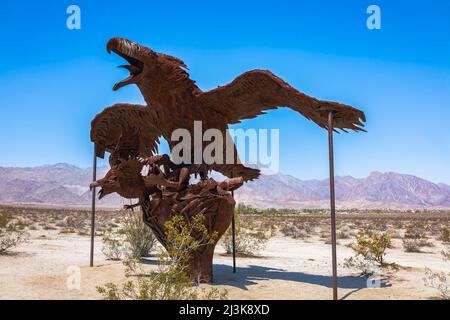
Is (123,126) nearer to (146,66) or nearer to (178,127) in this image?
(178,127)

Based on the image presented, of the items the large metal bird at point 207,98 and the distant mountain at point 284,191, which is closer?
the large metal bird at point 207,98

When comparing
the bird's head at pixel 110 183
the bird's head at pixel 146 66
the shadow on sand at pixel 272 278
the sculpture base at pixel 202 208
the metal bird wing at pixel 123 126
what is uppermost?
the bird's head at pixel 146 66

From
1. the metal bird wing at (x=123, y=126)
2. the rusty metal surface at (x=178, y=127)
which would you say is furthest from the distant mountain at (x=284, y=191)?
the rusty metal surface at (x=178, y=127)

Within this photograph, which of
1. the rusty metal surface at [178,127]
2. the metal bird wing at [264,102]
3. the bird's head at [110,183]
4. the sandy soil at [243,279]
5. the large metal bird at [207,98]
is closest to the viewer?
the metal bird wing at [264,102]

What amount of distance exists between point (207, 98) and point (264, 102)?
1246 mm

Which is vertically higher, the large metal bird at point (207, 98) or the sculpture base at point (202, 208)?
the large metal bird at point (207, 98)

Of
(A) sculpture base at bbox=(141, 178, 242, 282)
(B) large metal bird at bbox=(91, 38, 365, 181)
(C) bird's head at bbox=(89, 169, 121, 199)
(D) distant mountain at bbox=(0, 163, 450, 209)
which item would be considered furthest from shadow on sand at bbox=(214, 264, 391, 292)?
(D) distant mountain at bbox=(0, 163, 450, 209)

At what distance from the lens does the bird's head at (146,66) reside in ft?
25.1

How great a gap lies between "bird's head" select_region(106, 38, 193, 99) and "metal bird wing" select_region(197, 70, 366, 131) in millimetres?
785

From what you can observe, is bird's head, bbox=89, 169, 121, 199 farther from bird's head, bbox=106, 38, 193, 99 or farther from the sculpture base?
bird's head, bbox=106, 38, 193, 99

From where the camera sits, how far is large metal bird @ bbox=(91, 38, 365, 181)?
283 inches

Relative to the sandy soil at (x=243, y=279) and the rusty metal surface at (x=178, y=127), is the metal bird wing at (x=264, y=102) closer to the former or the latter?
the rusty metal surface at (x=178, y=127)

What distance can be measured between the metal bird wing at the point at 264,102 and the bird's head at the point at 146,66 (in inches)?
30.9
